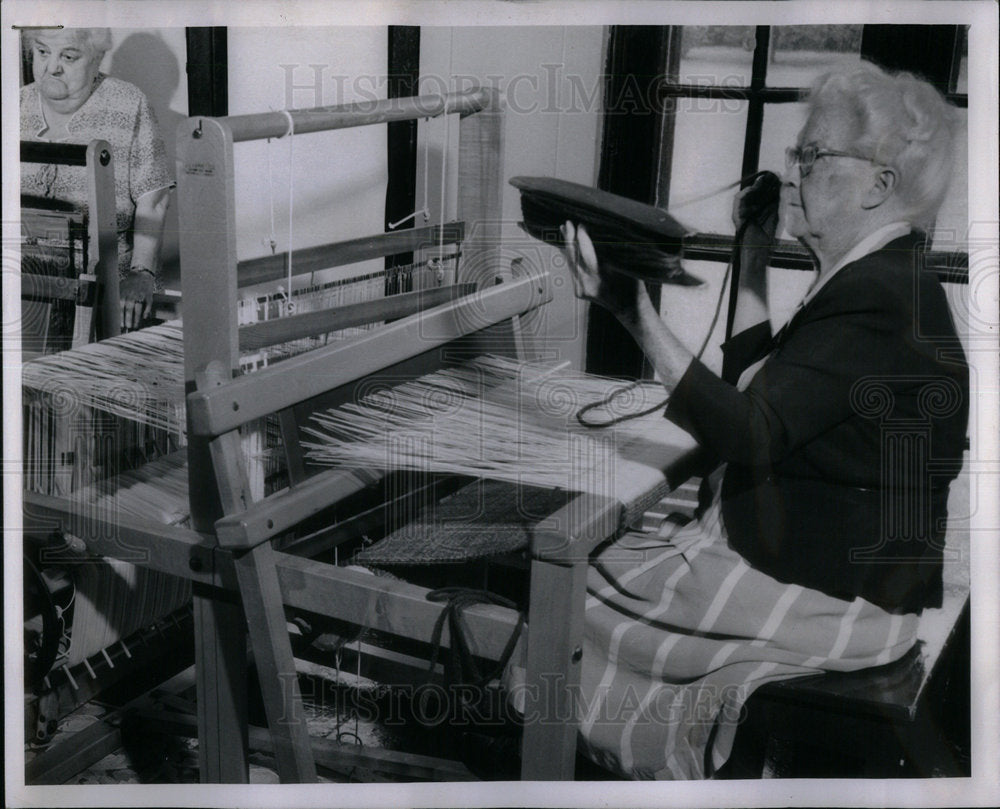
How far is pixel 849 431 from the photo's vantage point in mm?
1394

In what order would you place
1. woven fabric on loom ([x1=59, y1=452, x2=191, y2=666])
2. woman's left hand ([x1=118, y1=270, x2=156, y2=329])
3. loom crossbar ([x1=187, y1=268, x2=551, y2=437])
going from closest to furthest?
1. loom crossbar ([x1=187, y1=268, x2=551, y2=437])
2. woven fabric on loom ([x1=59, y1=452, x2=191, y2=666])
3. woman's left hand ([x1=118, y1=270, x2=156, y2=329])

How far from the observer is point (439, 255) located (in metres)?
1.61

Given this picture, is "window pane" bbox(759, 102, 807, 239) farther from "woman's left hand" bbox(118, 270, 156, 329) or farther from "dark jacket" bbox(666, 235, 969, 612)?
"woman's left hand" bbox(118, 270, 156, 329)

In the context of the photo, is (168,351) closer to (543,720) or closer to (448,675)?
(448,675)

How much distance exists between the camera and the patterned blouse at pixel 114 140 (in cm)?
148

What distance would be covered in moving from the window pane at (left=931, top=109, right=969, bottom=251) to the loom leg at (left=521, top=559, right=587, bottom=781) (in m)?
0.71

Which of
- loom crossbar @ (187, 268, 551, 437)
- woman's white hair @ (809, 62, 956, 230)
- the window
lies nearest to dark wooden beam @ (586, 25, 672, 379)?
the window

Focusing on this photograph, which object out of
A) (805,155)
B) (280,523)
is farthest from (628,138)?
(280,523)

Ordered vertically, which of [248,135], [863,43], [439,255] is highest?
[863,43]

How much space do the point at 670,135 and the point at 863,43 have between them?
29 cm

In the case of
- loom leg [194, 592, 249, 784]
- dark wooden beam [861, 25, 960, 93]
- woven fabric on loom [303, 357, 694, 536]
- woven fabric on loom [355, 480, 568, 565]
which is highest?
dark wooden beam [861, 25, 960, 93]

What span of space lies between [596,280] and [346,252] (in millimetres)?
395

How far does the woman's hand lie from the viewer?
1433 millimetres

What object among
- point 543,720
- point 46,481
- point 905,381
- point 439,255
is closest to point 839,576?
point 905,381
